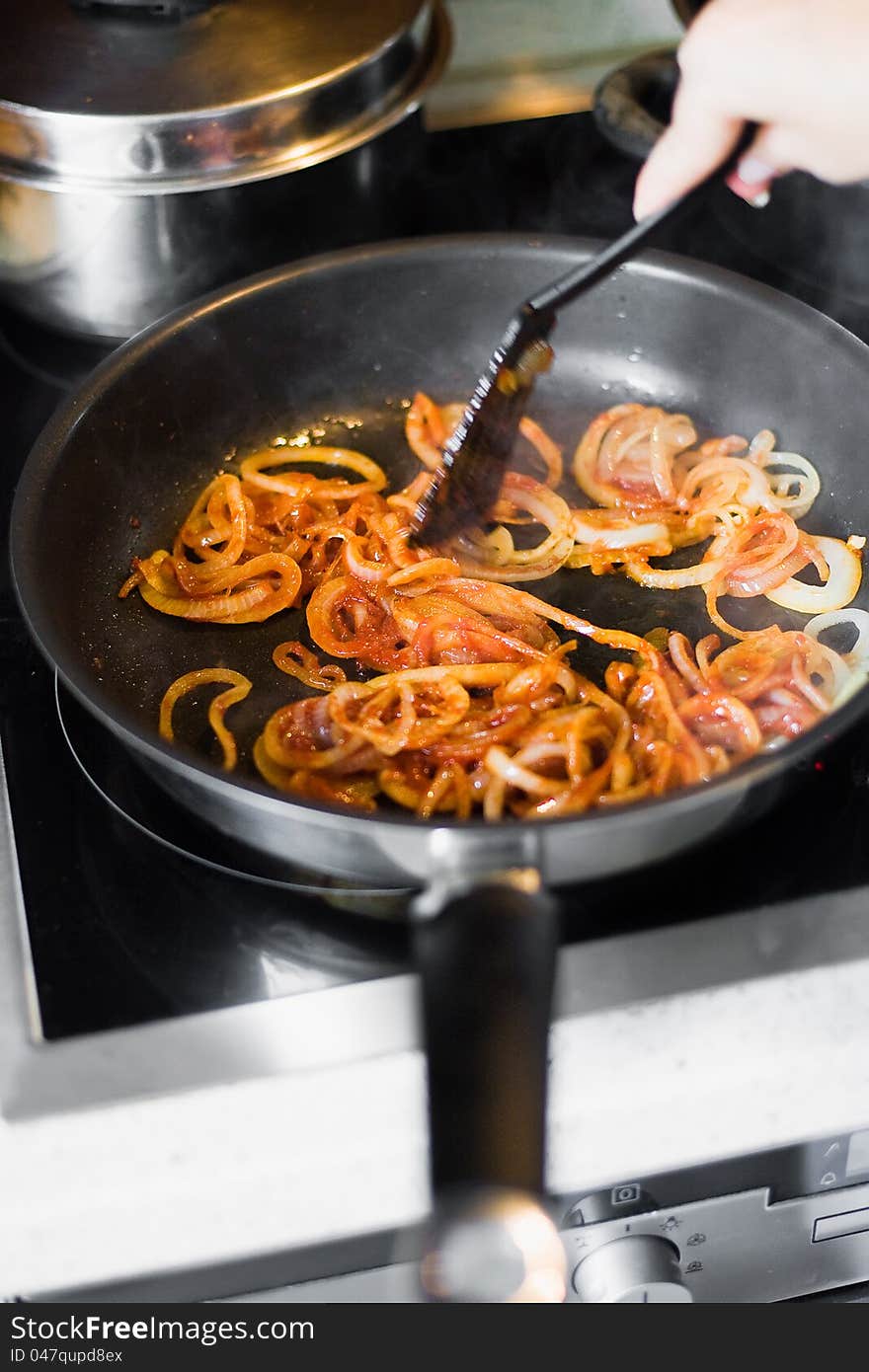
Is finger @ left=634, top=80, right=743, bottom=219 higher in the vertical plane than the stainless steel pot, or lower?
lower

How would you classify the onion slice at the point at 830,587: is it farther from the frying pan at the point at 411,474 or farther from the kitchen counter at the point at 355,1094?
the kitchen counter at the point at 355,1094

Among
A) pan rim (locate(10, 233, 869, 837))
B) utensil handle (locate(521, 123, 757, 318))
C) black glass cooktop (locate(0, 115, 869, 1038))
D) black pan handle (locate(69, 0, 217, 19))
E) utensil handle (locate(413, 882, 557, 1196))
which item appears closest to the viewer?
utensil handle (locate(413, 882, 557, 1196))

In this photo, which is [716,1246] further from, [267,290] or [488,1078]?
[267,290]

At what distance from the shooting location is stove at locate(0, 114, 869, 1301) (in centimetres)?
92

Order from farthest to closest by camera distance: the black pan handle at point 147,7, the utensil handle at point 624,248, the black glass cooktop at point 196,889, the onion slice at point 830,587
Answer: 1. the black pan handle at point 147,7
2. the onion slice at point 830,587
3. the utensil handle at point 624,248
4. the black glass cooktop at point 196,889

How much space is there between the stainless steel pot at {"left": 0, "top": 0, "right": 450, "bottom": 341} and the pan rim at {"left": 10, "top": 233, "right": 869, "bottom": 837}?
64 millimetres

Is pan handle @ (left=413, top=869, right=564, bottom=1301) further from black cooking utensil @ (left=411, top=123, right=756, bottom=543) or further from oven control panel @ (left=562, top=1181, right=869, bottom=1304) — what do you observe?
black cooking utensil @ (left=411, top=123, right=756, bottom=543)

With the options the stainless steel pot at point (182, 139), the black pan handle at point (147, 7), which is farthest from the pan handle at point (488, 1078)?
the black pan handle at point (147, 7)

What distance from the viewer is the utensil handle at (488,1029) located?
0.77 meters

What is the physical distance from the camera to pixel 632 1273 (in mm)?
1024

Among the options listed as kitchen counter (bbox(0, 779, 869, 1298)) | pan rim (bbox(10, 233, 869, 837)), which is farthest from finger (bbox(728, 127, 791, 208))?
kitchen counter (bbox(0, 779, 869, 1298))

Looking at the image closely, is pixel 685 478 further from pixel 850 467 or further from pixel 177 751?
pixel 177 751

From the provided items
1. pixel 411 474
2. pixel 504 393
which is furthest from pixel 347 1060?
pixel 411 474
